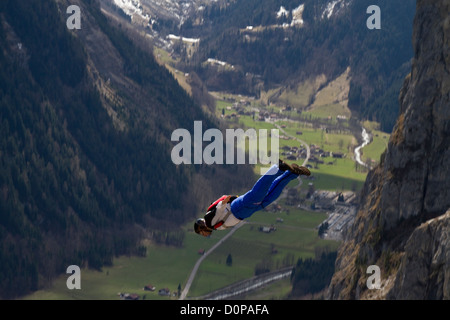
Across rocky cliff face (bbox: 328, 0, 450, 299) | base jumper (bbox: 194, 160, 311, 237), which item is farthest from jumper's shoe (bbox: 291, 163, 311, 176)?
rocky cliff face (bbox: 328, 0, 450, 299)

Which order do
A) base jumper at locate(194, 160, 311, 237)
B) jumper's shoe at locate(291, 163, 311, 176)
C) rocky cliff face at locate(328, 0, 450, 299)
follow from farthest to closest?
rocky cliff face at locate(328, 0, 450, 299)
base jumper at locate(194, 160, 311, 237)
jumper's shoe at locate(291, 163, 311, 176)

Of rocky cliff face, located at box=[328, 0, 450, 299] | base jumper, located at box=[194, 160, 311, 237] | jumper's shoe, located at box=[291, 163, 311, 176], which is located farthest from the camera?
rocky cliff face, located at box=[328, 0, 450, 299]

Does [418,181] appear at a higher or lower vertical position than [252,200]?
lower

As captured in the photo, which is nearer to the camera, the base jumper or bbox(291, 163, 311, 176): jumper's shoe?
bbox(291, 163, 311, 176): jumper's shoe

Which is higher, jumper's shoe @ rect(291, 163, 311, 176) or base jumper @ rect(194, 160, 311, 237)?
jumper's shoe @ rect(291, 163, 311, 176)

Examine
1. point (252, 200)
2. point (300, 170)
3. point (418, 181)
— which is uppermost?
point (300, 170)

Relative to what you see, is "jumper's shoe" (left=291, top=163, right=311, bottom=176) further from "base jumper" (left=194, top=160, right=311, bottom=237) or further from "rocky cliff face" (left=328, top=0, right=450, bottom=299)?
"rocky cliff face" (left=328, top=0, right=450, bottom=299)

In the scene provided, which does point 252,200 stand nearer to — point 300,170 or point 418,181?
point 300,170

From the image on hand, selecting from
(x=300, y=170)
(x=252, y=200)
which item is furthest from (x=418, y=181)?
(x=300, y=170)

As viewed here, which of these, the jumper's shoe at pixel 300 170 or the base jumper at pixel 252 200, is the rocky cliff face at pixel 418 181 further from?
the jumper's shoe at pixel 300 170
